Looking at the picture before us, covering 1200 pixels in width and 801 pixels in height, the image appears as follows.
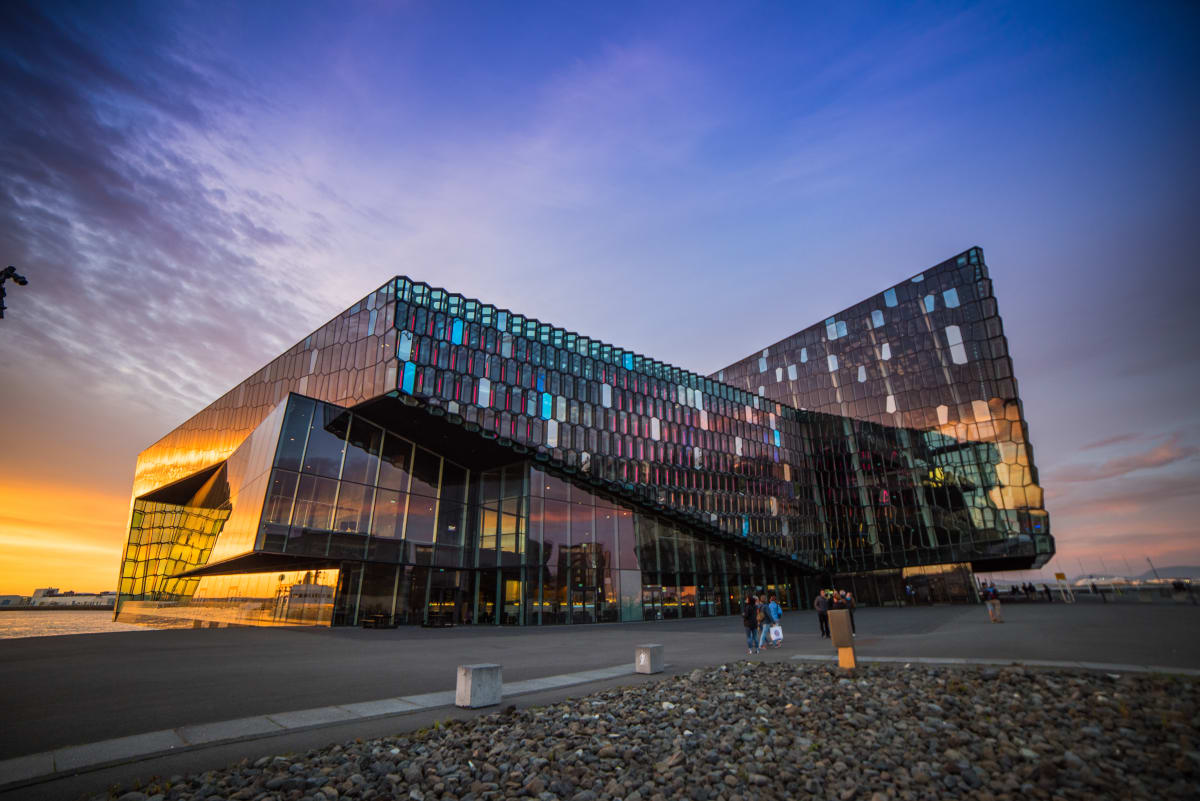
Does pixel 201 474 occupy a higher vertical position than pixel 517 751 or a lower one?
higher

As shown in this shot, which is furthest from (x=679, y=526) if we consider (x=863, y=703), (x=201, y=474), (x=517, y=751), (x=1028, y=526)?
(x=201, y=474)

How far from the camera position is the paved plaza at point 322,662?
883 cm

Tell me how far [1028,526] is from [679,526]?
31775 mm

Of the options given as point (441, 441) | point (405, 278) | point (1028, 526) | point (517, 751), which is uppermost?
point (405, 278)

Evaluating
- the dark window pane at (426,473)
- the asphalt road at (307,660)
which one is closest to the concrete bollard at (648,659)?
the asphalt road at (307,660)

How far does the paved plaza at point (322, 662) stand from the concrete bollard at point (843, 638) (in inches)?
88.9

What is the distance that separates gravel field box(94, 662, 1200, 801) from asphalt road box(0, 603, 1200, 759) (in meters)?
3.52

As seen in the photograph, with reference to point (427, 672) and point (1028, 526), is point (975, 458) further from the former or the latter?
point (427, 672)

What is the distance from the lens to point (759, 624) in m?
19.2

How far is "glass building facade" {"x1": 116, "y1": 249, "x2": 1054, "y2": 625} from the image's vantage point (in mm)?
31141

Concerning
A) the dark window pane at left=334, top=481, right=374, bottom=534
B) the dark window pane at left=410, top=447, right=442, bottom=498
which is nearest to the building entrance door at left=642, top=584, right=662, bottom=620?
the dark window pane at left=410, top=447, right=442, bottom=498

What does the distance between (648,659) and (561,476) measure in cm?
2539

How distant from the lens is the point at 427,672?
13.9 m

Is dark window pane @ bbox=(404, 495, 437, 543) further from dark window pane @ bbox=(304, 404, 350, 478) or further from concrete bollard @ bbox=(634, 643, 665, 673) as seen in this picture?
concrete bollard @ bbox=(634, 643, 665, 673)
